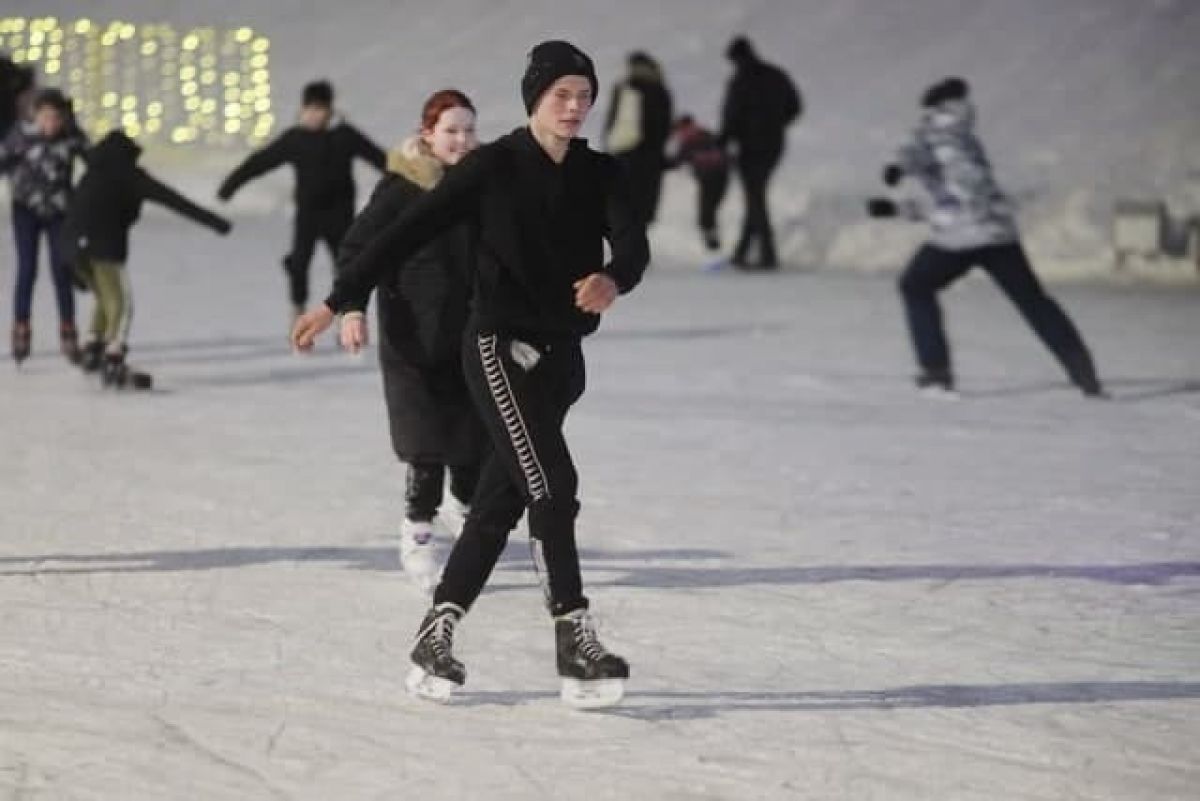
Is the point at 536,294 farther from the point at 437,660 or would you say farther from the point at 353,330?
the point at 437,660

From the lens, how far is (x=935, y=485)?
9883mm

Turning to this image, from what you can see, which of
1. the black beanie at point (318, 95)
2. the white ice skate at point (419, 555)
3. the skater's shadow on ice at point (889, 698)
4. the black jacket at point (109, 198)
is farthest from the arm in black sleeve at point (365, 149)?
the skater's shadow on ice at point (889, 698)

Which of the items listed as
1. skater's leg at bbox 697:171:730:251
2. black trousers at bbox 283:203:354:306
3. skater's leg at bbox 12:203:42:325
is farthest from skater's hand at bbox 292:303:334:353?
skater's leg at bbox 697:171:730:251

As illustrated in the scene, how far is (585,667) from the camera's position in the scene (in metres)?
5.83

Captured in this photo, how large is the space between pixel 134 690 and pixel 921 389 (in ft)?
25.6

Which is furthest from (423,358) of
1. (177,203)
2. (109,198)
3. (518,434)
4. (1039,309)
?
(1039,309)

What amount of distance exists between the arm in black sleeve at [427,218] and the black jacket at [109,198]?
6.64 metres

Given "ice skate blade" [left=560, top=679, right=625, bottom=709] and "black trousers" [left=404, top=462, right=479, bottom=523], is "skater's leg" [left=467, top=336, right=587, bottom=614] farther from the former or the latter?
"black trousers" [left=404, top=462, right=479, bottom=523]

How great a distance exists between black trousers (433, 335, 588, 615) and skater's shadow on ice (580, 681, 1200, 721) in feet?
0.95

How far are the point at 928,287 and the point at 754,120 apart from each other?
9.12m

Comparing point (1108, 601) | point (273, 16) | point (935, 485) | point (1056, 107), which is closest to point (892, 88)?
point (1056, 107)

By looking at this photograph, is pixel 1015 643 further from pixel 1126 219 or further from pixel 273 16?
pixel 273 16

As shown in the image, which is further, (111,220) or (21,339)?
(21,339)

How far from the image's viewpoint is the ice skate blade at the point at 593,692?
582 cm
